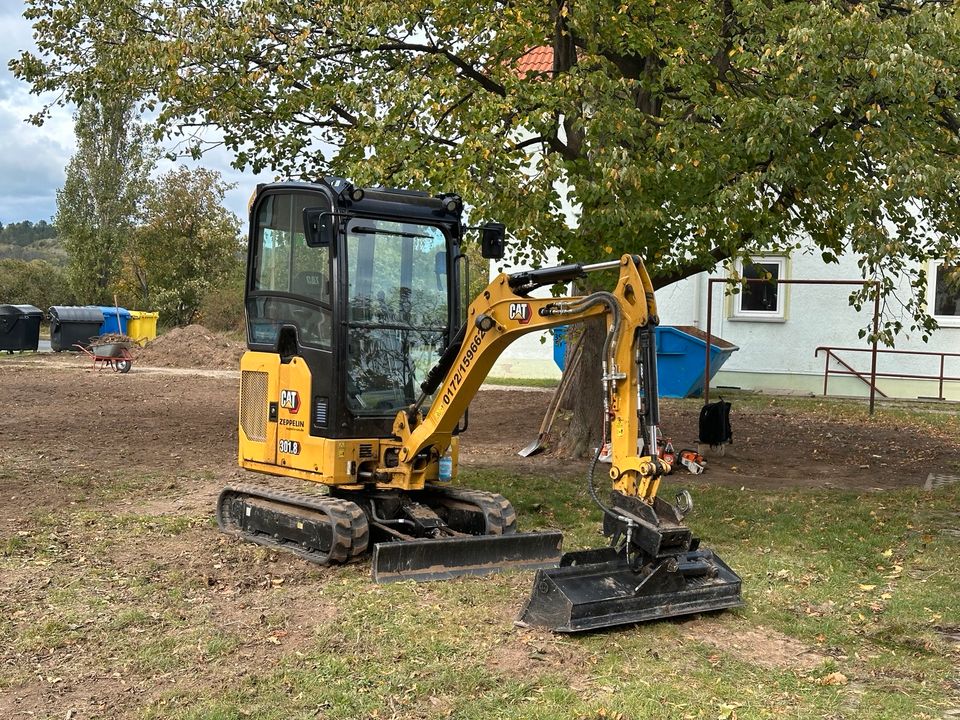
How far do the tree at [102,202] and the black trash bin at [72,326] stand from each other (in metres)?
13.4

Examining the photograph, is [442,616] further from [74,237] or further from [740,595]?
[74,237]

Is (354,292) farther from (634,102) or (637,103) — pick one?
(637,103)

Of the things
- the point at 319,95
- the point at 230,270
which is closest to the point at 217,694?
the point at 319,95

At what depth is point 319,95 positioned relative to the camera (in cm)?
1162

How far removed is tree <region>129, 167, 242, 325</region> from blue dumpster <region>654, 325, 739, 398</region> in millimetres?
21859

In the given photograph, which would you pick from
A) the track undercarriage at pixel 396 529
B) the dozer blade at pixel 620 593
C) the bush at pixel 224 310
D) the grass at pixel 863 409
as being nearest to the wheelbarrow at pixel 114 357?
the bush at pixel 224 310

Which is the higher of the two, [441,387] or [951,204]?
[951,204]

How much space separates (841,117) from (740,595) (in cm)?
481

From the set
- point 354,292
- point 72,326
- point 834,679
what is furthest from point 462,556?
point 72,326

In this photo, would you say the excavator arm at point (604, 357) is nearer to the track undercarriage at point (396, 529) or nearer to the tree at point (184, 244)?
the track undercarriage at point (396, 529)

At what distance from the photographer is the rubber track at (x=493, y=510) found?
8055mm

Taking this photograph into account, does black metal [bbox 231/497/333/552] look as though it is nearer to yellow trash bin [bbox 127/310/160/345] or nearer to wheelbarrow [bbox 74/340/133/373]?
wheelbarrow [bbox 74/340/133/373]

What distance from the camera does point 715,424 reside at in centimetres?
1340

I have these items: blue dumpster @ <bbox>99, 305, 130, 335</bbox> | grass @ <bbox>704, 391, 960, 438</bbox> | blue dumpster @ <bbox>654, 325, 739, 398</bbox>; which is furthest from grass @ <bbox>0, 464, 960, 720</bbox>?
blue dumpster @ <bbox>99, 305, 130, 335</bbox>
